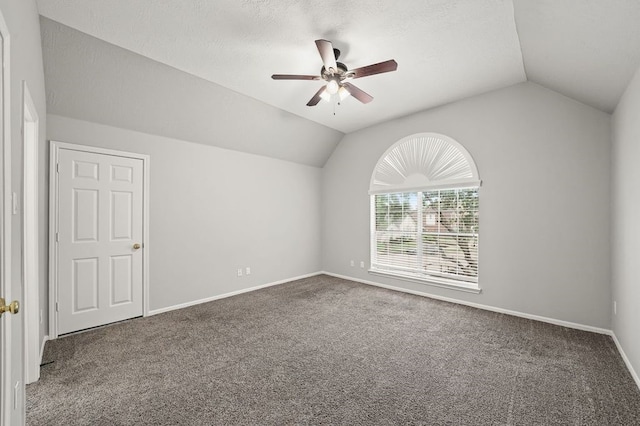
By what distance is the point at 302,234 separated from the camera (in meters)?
5.69

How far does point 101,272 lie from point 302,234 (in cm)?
332

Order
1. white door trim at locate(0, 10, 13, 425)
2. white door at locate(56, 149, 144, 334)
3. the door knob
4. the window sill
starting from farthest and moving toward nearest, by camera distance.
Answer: the window sill → white door at locate(56, 149, 144, 334) → white door trim at locate(0, 10, 13, 425) → the door knob

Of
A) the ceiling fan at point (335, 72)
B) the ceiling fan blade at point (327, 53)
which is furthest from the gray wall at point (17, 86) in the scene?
the ceiling fan blade at point (327, 53)

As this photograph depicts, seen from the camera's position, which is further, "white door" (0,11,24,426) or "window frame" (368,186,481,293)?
"window frame" (368,186,481,293)

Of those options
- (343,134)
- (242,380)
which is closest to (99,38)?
(242,380)

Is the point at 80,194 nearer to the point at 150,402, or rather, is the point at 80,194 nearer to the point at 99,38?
the point at 99,38

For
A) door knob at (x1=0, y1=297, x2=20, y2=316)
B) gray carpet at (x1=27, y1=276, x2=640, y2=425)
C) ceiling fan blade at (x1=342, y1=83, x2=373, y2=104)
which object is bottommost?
gray carpet at (x1=27, y1=276, x2=640, y2=425)

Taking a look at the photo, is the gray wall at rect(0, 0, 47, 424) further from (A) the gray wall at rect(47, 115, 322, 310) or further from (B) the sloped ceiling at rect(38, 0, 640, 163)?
(A) the gray wall at rect(47, 115, 322, 310)

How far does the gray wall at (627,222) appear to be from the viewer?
220 centimetres

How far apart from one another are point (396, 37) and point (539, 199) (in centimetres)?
264

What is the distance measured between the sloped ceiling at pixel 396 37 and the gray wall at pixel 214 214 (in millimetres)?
1226

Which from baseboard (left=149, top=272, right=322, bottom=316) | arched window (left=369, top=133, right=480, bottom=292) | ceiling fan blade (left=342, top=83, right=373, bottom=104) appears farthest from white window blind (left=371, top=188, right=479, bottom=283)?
ceiling fan blade (left=342, top=83, right=373, bottom=104)

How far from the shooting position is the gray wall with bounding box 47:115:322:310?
3.70 m

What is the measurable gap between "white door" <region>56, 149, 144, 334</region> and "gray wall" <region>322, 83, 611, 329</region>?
4.36 meters
